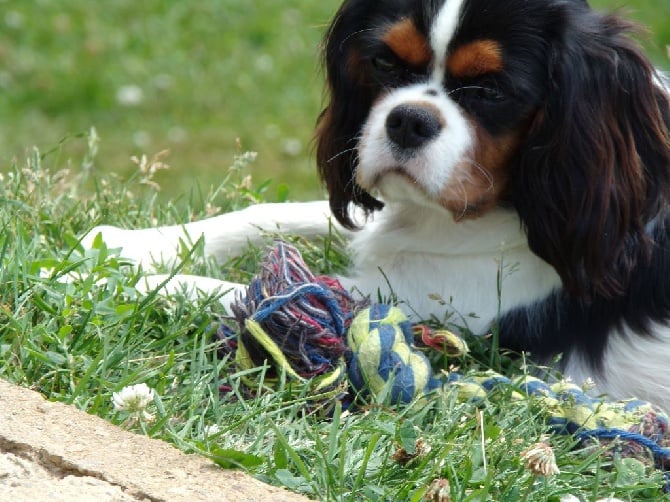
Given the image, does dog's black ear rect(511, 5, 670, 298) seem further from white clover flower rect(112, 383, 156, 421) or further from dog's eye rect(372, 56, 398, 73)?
white clover flower rect(112, 383, 156, 421)

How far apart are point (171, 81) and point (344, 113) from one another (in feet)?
16.6

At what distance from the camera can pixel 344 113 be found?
3984mm

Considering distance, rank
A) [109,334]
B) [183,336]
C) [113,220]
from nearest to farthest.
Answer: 1. [109,334]
2. [183,336]
3. [113,220]

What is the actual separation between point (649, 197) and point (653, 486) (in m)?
1.05

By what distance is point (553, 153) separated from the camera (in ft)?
11.4

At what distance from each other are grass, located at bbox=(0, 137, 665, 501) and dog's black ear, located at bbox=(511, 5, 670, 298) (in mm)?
408

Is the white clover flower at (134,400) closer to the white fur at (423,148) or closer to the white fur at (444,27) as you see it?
the white fur at (423,148)

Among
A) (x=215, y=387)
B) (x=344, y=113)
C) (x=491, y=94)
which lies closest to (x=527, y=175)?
(x=491, y=94)

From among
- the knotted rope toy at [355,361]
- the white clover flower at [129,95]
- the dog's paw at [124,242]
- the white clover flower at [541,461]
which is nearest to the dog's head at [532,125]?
the knotted rope toy at [355,361]

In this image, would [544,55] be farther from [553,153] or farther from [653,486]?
[653,486]

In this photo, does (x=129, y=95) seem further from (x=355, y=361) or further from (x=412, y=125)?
(x=355, y=361)

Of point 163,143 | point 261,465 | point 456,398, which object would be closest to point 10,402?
point 261,465

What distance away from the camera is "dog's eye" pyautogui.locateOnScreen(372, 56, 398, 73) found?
11.9 ft

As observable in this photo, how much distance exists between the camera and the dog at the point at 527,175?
3447mm
